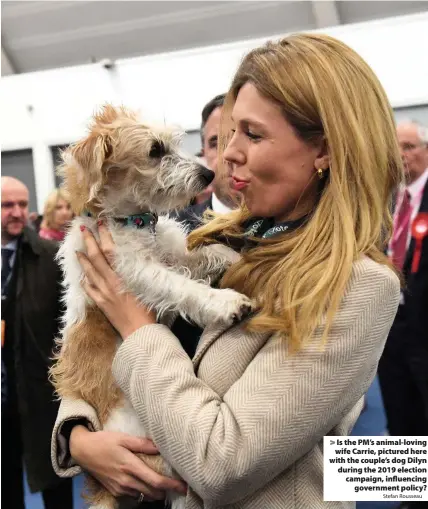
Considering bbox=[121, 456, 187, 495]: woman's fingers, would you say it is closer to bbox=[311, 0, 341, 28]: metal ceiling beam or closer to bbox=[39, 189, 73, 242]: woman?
bbox=[39, 189, 73, 242]: woman

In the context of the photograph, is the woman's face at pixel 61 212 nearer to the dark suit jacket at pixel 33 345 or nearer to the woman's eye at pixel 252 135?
the dark suit jacket at pixel 33 345

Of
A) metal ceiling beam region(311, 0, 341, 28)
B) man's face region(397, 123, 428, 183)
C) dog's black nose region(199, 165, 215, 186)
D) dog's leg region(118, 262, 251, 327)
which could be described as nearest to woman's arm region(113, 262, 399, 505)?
dog's leg region(118, 262, 251, 327)

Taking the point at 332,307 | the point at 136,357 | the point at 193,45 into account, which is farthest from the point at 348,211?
the point at 193,45

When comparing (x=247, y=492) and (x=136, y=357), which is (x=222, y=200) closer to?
(x=136, y=357)

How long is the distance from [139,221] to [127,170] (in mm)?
206

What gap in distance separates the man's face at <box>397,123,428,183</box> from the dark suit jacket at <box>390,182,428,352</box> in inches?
29.7

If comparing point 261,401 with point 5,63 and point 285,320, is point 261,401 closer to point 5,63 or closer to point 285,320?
point 285,320

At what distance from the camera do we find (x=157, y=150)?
211cm

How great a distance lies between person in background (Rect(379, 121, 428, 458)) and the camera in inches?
132

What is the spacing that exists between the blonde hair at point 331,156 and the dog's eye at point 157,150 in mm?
761

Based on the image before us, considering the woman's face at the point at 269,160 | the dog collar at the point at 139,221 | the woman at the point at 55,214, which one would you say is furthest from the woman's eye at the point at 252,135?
the woman at the point at 55,214

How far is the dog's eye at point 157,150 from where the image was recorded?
2082 millimetres

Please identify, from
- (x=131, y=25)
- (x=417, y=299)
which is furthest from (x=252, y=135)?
(x=131, y=25)

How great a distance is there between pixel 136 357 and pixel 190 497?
316mm
